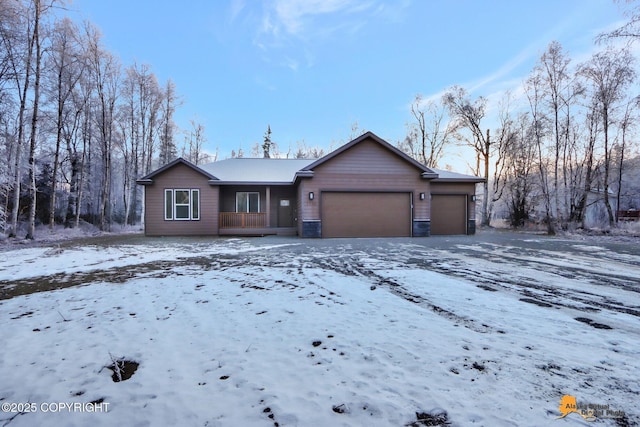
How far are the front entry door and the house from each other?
0.18 feet

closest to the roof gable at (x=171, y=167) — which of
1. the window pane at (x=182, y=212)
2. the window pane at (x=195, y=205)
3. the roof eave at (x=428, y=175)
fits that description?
the window pane at (x=195, y=205)

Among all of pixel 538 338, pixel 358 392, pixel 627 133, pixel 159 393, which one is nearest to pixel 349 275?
pixel 538 338

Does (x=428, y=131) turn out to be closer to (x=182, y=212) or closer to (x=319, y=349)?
(x=182, y=212)

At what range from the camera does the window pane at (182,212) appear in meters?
13.0

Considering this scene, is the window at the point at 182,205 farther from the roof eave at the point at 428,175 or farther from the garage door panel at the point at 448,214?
the garage door panel at the point at 448,214

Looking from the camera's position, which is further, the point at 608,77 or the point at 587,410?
the point at 608,77

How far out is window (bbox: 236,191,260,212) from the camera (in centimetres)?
1442

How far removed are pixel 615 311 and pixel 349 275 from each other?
3.42 meters

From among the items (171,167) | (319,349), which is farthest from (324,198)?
(319,349)

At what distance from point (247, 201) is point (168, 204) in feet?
12.1

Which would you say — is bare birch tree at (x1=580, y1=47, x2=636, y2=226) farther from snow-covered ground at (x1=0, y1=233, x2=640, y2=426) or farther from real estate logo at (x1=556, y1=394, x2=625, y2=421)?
real estate logo at (x1=556, y1=394, x2=625, y2=421)

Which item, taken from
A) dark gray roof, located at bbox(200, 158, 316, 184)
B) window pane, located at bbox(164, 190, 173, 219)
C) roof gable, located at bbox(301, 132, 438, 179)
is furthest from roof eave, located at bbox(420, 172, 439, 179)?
window pane, located at bbox(164, 190, 173, 219)

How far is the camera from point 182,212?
1299cm

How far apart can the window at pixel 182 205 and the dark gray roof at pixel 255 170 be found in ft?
5.07
